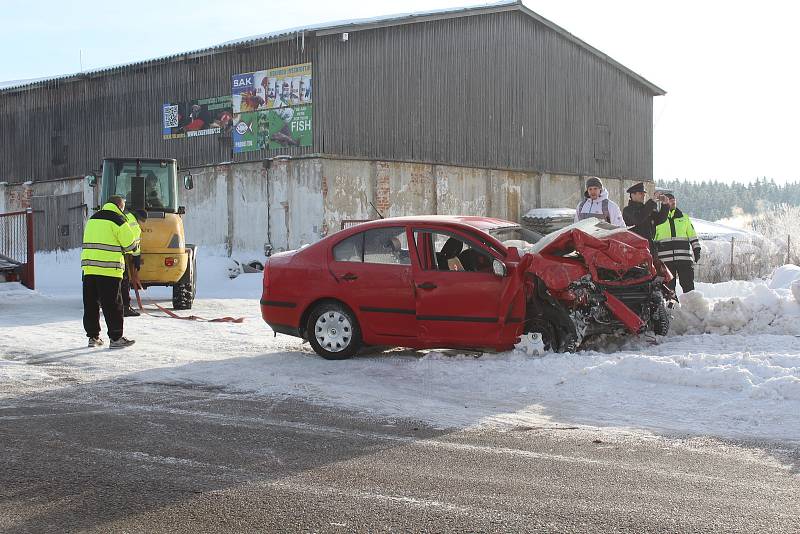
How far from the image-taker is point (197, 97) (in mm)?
29625

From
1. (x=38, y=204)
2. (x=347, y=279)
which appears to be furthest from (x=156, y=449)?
(x=38, y=204)

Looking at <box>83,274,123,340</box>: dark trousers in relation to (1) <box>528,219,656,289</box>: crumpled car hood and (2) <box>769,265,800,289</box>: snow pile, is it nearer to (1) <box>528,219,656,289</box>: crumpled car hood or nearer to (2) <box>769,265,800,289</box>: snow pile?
(1) <box>528,219,656,289</box>: crumpled car hood

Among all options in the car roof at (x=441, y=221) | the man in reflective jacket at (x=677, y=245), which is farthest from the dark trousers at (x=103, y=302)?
the man in reflective jacket at (x=677, y=245)

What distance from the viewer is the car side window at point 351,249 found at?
9.87 meters

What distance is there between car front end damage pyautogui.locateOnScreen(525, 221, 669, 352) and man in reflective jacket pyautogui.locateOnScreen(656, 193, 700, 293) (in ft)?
10.7

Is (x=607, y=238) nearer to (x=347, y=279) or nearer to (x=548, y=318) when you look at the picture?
(x=548, y=318)

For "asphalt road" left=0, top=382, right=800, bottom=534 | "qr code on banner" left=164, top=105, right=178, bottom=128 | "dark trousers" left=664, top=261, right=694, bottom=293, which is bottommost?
"asphalt road" left=0, top=382, right=800, bottom=534

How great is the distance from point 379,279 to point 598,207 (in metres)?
3.49

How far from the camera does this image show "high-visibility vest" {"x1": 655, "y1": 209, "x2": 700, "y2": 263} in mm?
12945

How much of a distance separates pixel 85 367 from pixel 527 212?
2582 cm

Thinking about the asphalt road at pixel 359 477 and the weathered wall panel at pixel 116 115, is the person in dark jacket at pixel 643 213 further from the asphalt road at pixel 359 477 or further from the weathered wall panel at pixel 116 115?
the weathered wall panel at pixel 116 115

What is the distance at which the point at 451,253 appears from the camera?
9.62m

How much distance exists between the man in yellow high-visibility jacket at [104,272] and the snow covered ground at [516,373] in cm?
31

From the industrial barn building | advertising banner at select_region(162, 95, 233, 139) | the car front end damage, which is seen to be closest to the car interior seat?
the car front end damage
